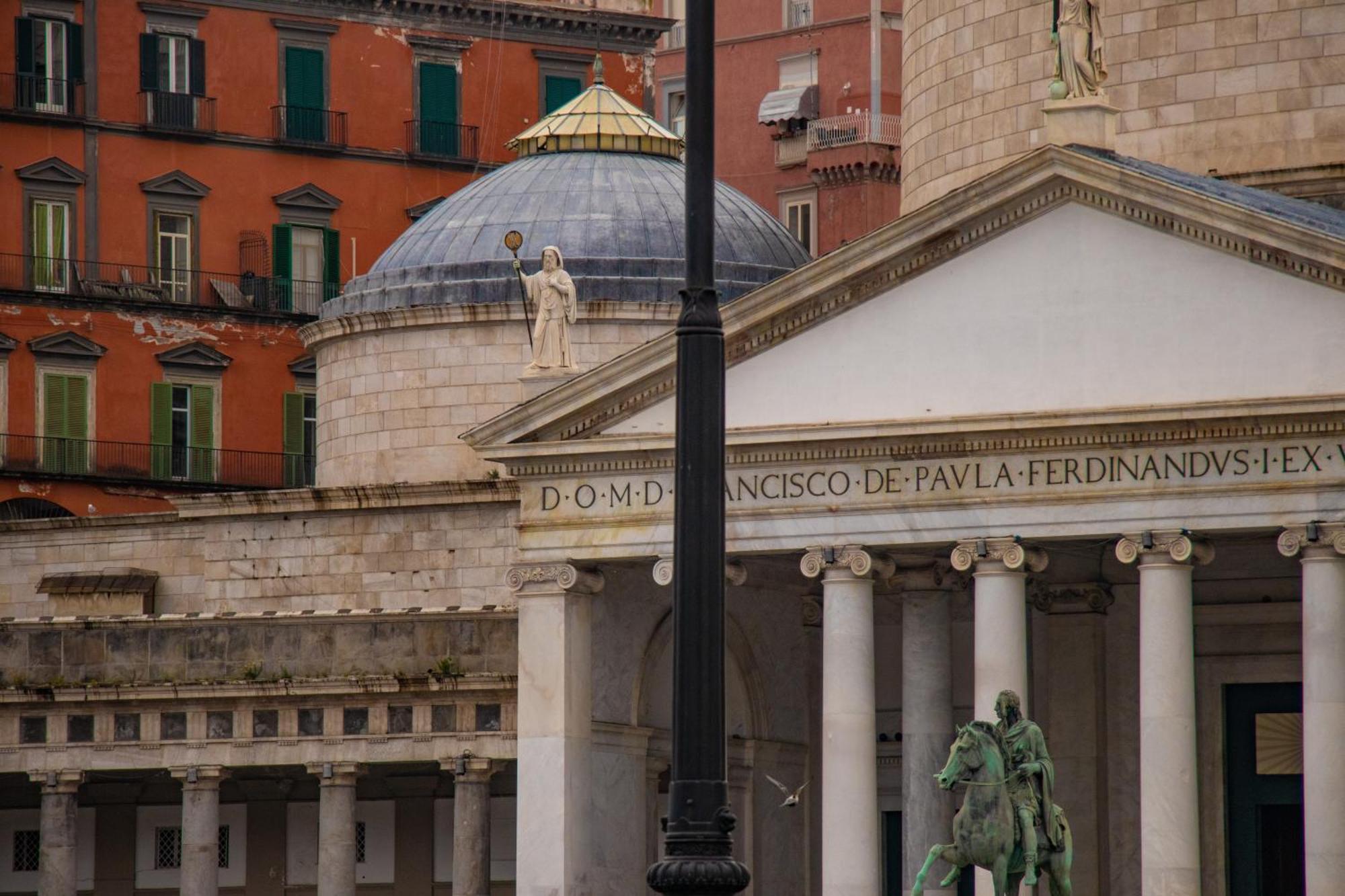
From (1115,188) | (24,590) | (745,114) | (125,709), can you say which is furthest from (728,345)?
(745,114)

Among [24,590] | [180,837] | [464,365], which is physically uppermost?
[464,365]

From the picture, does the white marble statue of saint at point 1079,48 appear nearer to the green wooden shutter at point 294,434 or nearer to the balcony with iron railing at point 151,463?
the balcony with iron railing at point 151,463

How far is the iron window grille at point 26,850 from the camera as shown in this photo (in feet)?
178

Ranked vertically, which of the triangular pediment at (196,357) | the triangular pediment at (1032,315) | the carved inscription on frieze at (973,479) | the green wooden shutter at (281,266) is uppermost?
the green wooden shutter at (281,266)

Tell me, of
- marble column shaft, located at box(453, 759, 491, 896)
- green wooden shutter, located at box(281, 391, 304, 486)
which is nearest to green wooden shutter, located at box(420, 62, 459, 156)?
Answer: green wooden shutter, located at box(281, 391, 304, 486)

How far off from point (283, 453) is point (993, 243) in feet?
102

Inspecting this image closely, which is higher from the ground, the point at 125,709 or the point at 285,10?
the point at 285,10

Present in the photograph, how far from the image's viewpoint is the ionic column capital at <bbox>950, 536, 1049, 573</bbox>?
140ft

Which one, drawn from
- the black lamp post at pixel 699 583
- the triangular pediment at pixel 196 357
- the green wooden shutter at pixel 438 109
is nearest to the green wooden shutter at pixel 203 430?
the triangular pediment at pixel 196 357

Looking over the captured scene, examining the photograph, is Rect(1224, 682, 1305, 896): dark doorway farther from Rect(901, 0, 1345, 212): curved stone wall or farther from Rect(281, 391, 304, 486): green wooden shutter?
Rect(281, 391, 304, 486): green wooden shutter

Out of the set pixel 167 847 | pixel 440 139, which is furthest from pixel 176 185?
pixel 167 847

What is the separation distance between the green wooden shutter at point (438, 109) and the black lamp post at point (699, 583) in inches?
2007

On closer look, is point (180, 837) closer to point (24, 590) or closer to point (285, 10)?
point (24, 590)

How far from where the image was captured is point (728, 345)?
4416 centimetres
